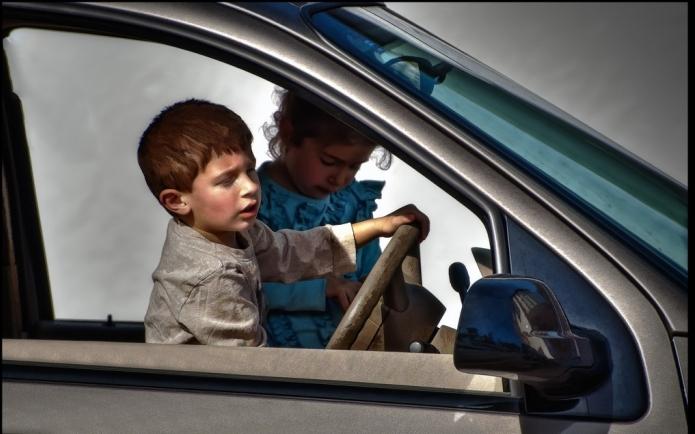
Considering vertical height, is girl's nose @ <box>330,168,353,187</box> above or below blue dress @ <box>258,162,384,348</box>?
above

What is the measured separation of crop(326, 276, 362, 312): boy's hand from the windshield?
512mm

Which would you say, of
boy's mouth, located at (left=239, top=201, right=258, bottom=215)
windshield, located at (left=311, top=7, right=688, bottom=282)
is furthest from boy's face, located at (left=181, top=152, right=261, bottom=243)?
windshield, located at (left=311, top=7, right=688, bottom=282)

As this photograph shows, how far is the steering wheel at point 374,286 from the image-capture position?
6.48 ft

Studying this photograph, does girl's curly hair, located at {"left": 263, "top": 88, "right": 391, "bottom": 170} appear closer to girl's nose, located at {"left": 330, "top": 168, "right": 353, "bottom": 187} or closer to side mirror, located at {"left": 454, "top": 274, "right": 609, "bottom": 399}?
girl's nose, located at {"left": 330, "top": 168, "right": 353, "bottom": 187}

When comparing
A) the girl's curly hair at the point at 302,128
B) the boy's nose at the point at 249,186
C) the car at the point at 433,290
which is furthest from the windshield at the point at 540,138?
the boy's nose at the point at 249,186

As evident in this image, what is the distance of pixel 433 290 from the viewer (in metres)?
1.94

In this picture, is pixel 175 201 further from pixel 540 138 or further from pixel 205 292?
pixel 540 138

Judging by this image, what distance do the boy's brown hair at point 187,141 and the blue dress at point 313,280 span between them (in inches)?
Answer: 10.0

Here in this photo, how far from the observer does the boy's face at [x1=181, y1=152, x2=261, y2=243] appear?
204cm

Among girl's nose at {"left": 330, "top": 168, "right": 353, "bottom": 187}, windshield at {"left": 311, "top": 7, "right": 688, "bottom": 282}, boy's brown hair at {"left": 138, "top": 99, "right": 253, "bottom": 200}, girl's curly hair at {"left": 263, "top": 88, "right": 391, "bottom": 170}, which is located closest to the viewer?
windshield at {"left": 311, "top": 7, "right": 688, "bottom": 282}

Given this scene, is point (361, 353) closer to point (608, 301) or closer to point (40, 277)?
point (608, 301)

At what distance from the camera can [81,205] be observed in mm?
2197

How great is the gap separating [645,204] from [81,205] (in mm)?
1079

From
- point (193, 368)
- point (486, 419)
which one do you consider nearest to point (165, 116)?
point (193, 368)
